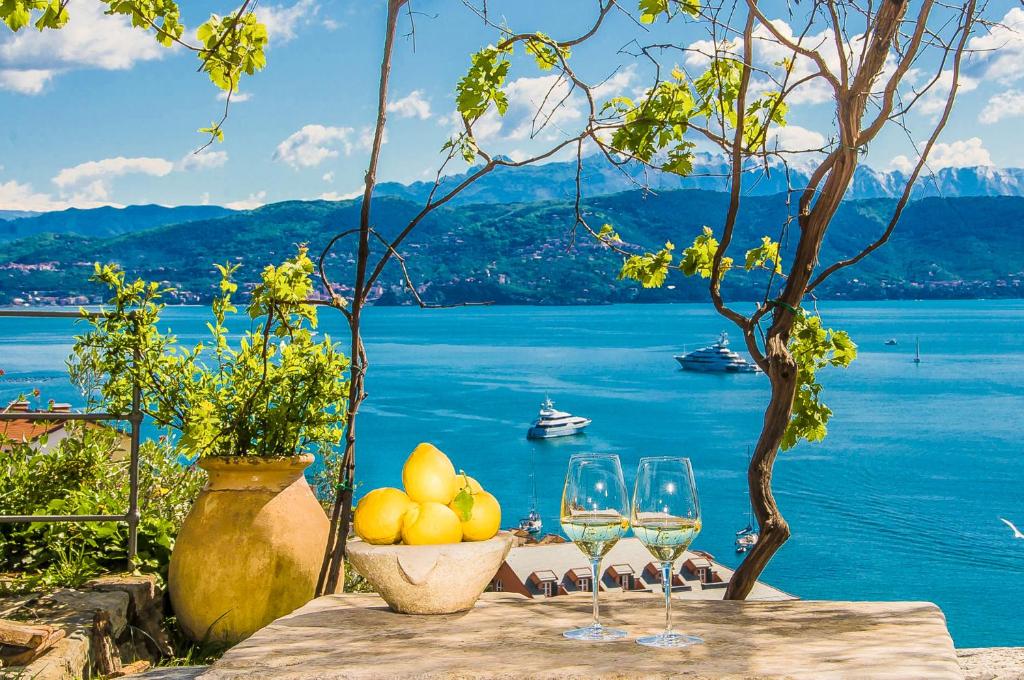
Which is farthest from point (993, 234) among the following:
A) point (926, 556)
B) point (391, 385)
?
point (926, 556)

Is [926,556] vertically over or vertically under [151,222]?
under

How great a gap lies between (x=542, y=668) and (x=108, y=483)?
3.20 m

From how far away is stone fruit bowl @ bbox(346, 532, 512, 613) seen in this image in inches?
64.5

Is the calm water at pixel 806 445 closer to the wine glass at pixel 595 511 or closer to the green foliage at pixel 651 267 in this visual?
the green foliage at pixel 651 267

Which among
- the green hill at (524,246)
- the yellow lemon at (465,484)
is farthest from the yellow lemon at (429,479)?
the green hill at (524,246)

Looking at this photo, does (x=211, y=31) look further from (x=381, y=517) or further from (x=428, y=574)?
(x=428, y=574)

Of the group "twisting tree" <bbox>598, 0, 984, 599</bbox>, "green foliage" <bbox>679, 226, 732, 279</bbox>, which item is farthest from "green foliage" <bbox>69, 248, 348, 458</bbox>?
"twisting tree" <bbox>598, 0, 984, 599</bbox>

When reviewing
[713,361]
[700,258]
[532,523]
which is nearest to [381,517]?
[700,258]

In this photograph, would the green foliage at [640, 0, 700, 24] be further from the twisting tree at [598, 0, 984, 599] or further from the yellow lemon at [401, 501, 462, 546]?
the yellow lemon at [401, 501, 462, 546]

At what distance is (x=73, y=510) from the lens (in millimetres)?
3602

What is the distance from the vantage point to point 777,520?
2.72 meters

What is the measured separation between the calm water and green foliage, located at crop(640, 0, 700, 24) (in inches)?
1217

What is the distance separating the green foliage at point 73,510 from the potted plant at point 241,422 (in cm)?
38

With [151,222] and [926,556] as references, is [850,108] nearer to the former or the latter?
[926,556]
